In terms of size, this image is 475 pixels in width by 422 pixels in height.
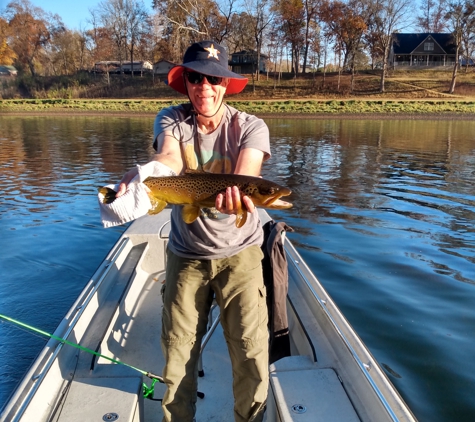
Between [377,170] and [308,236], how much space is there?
372 inches

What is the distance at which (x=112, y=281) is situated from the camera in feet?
15.8

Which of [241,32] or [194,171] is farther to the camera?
[241,32]

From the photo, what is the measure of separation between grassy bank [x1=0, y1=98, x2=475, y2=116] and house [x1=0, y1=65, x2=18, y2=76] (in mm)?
22305

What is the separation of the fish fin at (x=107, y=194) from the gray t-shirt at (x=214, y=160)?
526 millimetres

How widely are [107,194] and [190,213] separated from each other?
0.53 m

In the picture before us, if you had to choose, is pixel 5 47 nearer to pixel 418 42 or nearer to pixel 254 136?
pixel 418 42

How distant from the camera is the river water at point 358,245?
5.49 m

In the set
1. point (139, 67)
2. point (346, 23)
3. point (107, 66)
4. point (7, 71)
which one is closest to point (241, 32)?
point (346, 23)

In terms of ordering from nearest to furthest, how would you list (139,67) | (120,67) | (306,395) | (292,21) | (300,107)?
(306,395) → (300,107) → (292,21) → (120,67) → (139,67)

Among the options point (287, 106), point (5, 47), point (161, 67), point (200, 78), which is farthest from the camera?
point (5, 47)

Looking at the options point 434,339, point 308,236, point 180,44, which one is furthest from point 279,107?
point 434,339

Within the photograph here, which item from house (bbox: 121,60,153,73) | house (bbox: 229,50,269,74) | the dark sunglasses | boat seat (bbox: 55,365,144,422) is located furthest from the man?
house (bbox: 121,60,153,73)

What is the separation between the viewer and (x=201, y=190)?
9.41 ft

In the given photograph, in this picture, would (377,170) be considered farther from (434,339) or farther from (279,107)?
(279,107)
